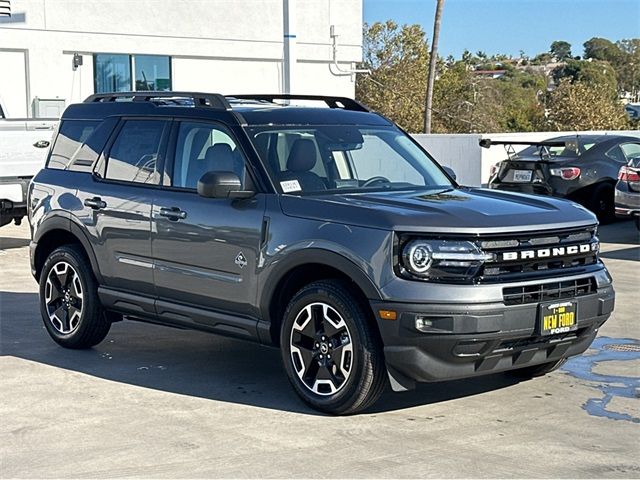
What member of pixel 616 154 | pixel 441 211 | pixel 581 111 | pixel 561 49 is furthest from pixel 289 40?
pixel 561 49

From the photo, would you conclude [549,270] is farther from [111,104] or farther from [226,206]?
[111,104]

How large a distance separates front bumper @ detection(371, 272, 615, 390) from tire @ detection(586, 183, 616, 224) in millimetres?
11187

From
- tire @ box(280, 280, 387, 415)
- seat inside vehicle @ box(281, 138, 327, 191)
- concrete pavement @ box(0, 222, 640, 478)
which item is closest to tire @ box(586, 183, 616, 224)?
concrete pavement @ box(0, 222, 640, 478)

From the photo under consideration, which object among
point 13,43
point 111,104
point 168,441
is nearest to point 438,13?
point 13,43

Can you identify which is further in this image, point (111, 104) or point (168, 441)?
point (111, 104)

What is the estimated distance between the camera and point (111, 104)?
28.5 ft

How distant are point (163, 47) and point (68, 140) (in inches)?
812

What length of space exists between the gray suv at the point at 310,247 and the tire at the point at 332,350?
1 centimetres

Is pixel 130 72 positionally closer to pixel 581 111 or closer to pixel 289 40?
pixel 289 40

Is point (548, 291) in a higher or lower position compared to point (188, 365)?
higher

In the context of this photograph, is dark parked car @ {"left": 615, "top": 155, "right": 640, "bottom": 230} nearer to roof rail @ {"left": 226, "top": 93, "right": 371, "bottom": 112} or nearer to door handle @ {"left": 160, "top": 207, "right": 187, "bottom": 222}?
roof rail @ {"left": 226, "top": 93, "right": 371, "bottom": 112}

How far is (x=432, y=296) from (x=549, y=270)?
0.88 metres

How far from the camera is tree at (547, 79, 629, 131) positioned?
54500 millimetres

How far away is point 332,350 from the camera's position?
6.74 metres
